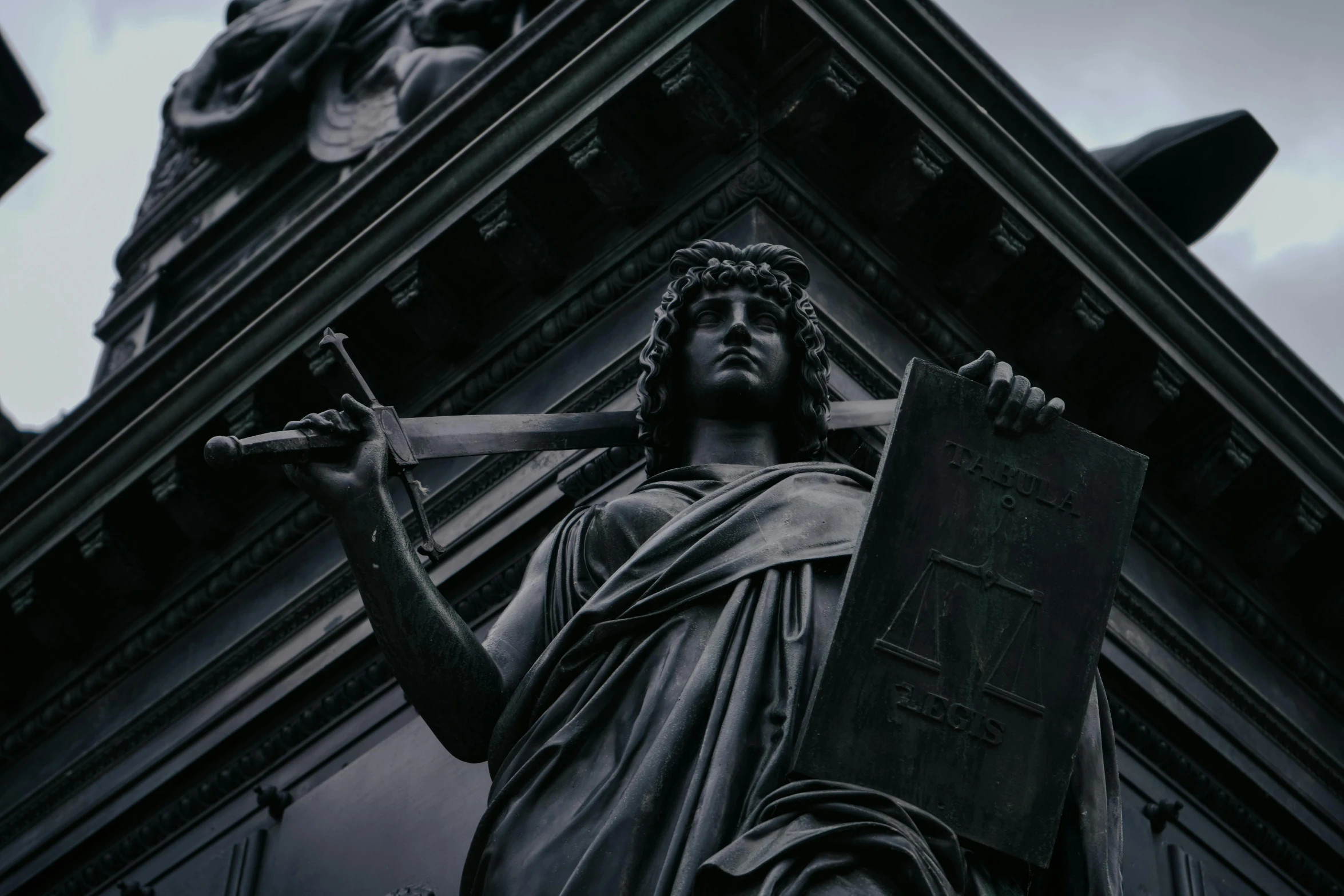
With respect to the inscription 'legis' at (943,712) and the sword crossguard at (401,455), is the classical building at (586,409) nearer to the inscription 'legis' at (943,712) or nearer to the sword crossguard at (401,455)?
the sword crossguard at (401,455)

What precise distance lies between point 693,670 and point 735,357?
1.63m

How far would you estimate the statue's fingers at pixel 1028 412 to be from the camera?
7.10 metres

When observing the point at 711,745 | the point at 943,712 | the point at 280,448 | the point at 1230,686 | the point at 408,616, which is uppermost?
the point at 1230,686

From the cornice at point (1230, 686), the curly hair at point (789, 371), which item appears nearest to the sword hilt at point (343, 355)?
the curly hair at point (789, 371)

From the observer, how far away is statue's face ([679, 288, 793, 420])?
8.23 meters

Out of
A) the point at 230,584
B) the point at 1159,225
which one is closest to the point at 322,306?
the point at 230,584

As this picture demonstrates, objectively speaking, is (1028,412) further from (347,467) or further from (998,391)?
(347,467)

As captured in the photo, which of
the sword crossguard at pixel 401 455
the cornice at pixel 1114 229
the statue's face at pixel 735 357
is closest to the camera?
the sword crossguard at pixel 401 455

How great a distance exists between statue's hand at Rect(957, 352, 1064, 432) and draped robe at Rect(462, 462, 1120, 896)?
0.63 meters

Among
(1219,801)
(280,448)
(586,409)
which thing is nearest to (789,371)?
(280,448)

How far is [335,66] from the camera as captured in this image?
17.3 meters

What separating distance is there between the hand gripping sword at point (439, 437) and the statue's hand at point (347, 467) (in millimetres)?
25

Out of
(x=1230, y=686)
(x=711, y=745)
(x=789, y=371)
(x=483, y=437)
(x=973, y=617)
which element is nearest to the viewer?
(x=711, y=745)

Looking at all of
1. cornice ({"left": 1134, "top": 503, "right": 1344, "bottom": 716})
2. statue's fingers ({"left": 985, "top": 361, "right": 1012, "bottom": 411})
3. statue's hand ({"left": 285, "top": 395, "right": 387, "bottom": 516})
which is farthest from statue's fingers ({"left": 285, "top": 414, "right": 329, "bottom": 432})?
cornice ({"left": 1134, "top": 503, "right": 1344, "bottom": 716})
